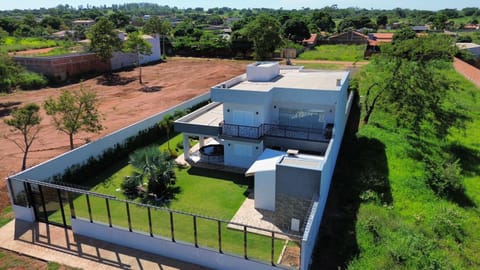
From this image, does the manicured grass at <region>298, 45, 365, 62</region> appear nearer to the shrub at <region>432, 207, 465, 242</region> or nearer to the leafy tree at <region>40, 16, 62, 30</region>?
the shrub at <region>432, 207, 465, 242</region>

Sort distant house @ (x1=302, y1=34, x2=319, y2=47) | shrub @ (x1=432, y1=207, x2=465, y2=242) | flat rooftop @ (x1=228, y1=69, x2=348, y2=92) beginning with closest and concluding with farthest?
1. shrub @ (x1=432, y1=207, x2=465, y2=242)
2. flat rooftop @ (x1=228, y1=69, x2=348, y2=92)
3. distant house @ (x1=302, y1=34, x2=319, y2=47)

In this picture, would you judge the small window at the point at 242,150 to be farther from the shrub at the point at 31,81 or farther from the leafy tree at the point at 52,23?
the leafy tree at the point at 52,23

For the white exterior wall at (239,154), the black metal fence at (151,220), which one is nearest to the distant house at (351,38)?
the white exterior wall at (239,154)

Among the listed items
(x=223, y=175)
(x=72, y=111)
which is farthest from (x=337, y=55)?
(x=72, y=111)

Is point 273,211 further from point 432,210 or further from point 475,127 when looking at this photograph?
point 475,127

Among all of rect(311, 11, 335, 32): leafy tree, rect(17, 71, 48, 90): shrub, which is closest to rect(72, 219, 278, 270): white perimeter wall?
rect(17, 71, 48, 90): shrub

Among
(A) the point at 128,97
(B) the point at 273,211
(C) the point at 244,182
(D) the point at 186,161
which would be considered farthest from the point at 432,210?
(A) the point at 128,97
